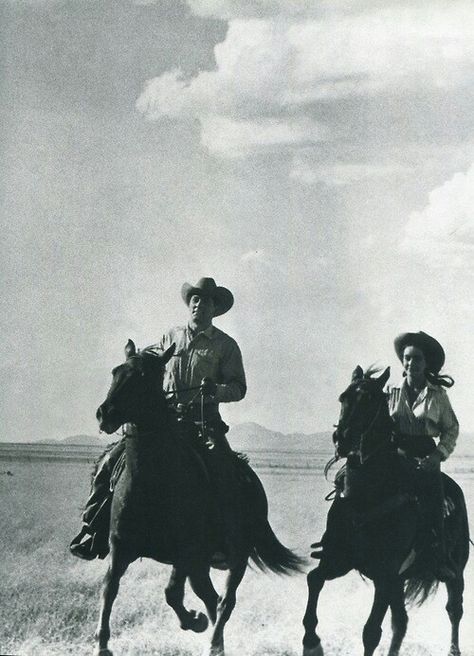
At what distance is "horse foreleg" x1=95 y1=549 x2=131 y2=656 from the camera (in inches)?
373

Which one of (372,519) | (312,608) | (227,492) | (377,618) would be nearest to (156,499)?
(227,492)

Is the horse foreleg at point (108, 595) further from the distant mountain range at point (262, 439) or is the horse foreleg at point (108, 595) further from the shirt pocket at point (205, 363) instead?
the distant mountain range at point (262, 439)

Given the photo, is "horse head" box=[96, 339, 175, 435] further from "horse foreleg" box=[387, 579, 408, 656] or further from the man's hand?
"horse foreleg" box=[387, 579, 408, 656]

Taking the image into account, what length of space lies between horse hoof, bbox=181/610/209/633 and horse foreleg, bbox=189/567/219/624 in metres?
0.12

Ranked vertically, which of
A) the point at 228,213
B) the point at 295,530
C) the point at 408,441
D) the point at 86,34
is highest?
the point at 86,34

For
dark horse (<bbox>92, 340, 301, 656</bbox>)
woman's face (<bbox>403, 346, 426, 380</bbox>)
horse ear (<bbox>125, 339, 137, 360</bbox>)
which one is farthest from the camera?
woman's face (<bbox>403, 346, 426, 380</bbox>)

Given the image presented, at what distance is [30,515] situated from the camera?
50.6ft

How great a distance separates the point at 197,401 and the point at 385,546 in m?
2.01

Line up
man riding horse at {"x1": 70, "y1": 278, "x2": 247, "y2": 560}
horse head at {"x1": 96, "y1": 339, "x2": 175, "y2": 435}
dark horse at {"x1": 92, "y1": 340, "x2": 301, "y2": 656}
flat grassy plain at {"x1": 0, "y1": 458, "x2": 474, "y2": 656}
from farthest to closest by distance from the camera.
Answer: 1. flat grassy plain at {"x1": 0, "y1": 458, "x2": 474, "y2": 656}
2. man riding horse at {"x1": 70, "y1": 278, "x2": 247, "y2": 560}
3. dark horse at {"x1": 92, "y1": 340, "x2": 301, "y2": 656}
4. horse head at {"x1": 96, "y1": 339, "x2": 175, "y2": 435}

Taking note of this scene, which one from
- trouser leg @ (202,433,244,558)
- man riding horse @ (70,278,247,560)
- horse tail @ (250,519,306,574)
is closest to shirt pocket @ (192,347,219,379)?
man riding horse @ (70,278,247,560)

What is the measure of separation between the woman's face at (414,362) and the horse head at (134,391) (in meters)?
2.07

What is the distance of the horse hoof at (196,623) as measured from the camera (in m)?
10.4

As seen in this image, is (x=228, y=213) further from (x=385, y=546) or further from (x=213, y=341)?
(x=385, y=546)

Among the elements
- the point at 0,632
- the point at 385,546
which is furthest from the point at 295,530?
the point at 385,546
